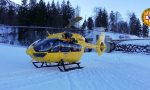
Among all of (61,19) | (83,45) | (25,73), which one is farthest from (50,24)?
(25,73)

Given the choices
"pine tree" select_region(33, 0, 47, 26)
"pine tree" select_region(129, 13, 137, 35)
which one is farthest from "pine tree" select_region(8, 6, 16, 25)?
"pine tree" select_region(129, 13, 137, 35)

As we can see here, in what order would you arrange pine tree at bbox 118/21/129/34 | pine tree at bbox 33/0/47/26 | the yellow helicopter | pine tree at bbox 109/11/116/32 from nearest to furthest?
1. the yellow helicopter
2. pine tree at bbox 33/0/47/26
3. pine tree at bbox 118/21/129/34
4. pine tree at bbox 109/11/116/32

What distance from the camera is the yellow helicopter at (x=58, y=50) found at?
14.2 meters

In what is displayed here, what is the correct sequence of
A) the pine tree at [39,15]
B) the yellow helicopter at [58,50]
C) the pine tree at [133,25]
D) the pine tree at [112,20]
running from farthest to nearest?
the pine tree at [112,20] → the pine tree at [133,25] → the pine tree at [39,15] → the yellow helicopter at [58,50]

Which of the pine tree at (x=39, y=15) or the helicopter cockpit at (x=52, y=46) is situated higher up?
the pine tree at (x=39, y=15)

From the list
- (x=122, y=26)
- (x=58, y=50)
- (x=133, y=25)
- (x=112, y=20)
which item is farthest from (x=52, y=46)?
(x=122, y=26)

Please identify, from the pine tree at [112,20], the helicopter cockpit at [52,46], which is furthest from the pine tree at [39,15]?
the helicopter cockpit at [52,46]

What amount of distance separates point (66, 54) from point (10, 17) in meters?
56.1

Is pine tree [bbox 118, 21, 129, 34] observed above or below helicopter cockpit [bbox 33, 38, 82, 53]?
above

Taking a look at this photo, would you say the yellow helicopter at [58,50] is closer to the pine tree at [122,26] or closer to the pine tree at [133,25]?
the pine tree at [133,25]

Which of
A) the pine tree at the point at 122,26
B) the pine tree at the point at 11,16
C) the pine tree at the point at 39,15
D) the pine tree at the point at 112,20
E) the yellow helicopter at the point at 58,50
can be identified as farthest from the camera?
the pine tree at the point at 112,20

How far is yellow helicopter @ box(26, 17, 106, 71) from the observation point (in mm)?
14242

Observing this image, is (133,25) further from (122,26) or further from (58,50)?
(58,50)

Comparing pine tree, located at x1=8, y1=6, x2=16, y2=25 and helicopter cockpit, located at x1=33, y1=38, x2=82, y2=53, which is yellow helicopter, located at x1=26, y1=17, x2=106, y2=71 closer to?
helicopter cockpit, located at x1=33, y1=38, x2=82, y2=53
